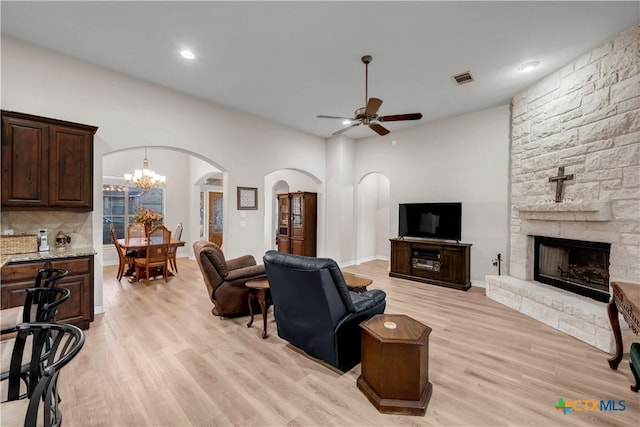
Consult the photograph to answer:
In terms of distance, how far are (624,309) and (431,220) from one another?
337cm

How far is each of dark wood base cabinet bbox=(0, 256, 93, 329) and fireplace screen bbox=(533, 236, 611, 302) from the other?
6.13 metres

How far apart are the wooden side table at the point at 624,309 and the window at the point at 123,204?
29.4 ft

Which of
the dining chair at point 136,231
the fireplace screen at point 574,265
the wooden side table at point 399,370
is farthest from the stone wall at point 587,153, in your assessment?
the dining chair at point 136,231

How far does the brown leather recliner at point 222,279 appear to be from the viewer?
11.2 feet

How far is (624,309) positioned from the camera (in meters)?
2.29

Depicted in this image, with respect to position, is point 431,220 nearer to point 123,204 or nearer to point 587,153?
point 587,153

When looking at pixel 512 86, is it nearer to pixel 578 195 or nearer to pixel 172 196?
pixel 578 195

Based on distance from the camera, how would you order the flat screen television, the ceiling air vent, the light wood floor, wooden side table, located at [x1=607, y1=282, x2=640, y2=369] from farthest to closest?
the flat screen television → the ceiling air vent → wooden side table, located at [x1=607, y1=282, x2=640, y2=369] → the light wood floor

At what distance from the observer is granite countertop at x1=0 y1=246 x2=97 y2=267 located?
9.34ft

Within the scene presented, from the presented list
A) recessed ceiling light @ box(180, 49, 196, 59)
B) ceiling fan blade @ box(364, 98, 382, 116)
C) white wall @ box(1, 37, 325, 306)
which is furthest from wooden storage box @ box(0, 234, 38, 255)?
ceiling fan blade @ box(364, 98, 382, 116)

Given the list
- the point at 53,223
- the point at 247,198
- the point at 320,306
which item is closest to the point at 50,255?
the point at 53,223

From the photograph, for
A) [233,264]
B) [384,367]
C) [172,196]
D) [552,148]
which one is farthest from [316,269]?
[172,196]

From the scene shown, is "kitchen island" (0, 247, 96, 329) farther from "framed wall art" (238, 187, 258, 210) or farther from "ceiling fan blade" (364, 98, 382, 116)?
"ceiling fan blade" (364, 98, 382, 116)

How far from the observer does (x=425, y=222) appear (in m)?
5.66
